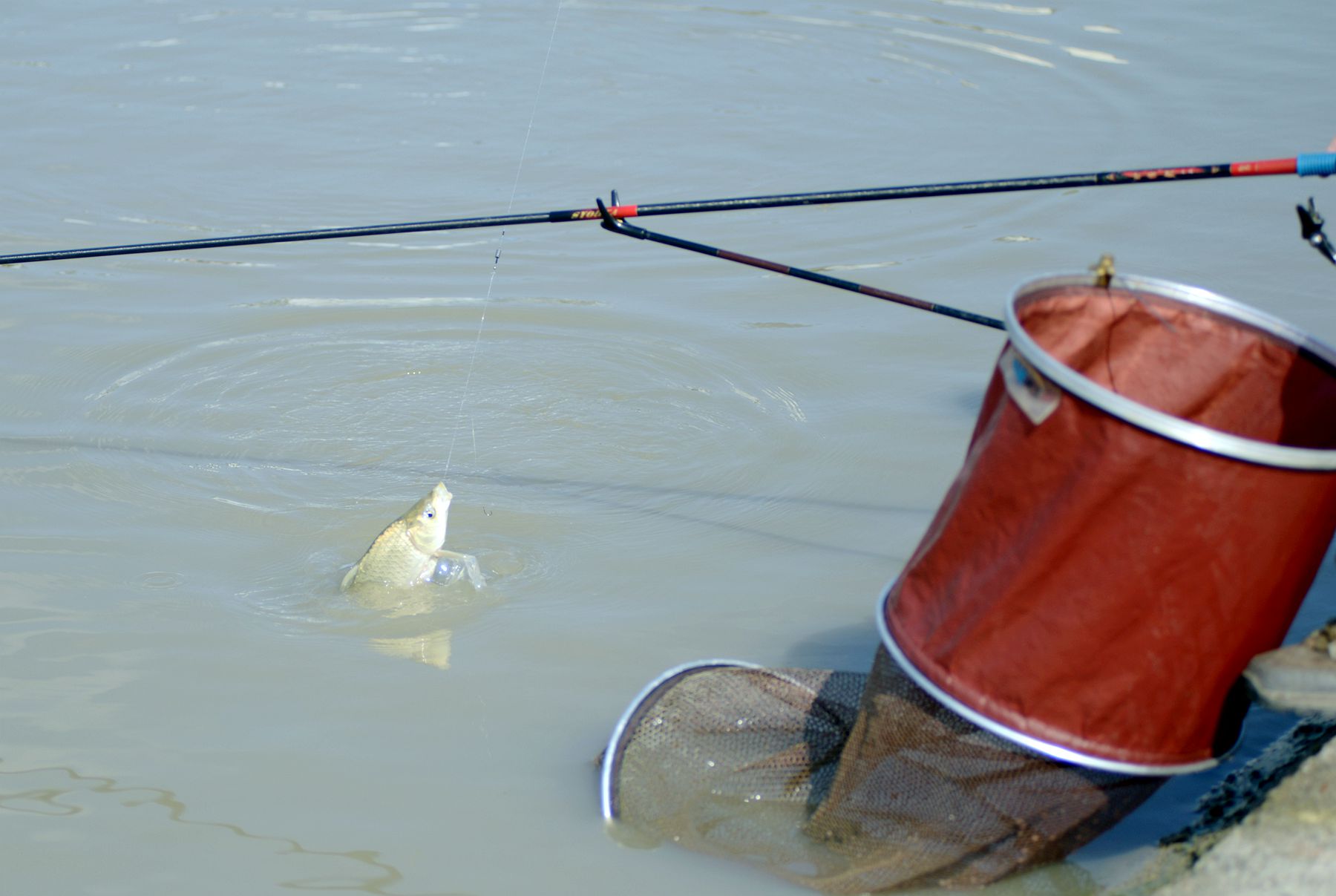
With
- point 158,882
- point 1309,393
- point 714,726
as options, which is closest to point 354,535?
point 158,882

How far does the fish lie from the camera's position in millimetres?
3854

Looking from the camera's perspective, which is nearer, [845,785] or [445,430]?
[845,785]

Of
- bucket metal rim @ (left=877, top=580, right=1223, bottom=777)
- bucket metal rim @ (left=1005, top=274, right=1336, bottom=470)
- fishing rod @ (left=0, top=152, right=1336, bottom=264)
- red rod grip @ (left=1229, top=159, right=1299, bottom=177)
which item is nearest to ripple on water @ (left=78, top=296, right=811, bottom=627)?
fishing rod @ (left=0, top=152, right=1336, bottom=264)

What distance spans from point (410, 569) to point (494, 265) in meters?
2.97

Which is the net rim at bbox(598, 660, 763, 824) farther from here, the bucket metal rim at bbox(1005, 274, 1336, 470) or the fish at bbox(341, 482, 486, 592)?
the fish at bbox(341, 482, 486, 592)

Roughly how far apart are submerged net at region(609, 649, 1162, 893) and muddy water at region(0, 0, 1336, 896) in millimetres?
157

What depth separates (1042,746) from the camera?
7.46ft

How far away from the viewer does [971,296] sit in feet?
19.7

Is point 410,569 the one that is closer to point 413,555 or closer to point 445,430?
point 413,555

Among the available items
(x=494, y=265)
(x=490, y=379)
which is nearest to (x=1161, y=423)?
(x=490, y=379)

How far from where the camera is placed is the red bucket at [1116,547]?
2107 millimetres

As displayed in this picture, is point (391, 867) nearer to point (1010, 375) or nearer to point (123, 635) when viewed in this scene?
point (123, 635)

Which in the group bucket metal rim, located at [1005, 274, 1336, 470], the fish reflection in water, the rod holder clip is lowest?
the fish reflection in water

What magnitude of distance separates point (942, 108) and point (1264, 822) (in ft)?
23.6
